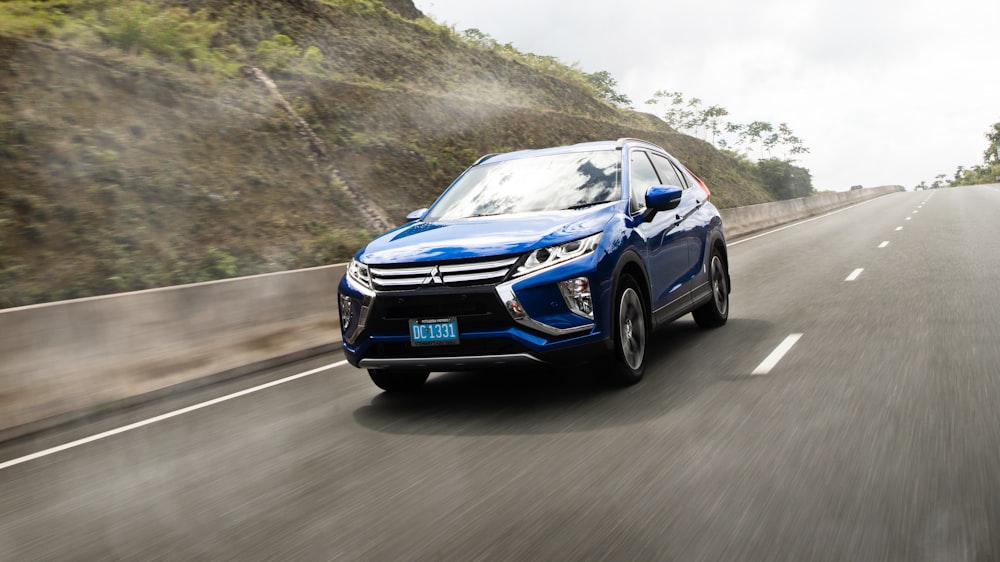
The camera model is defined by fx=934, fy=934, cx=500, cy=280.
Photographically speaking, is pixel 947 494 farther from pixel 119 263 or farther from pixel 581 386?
pixel 119 263

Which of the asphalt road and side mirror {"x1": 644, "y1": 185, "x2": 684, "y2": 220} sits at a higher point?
side mirror {"x1": 644, "y1": 185, "x2": 684, "y2": 220}

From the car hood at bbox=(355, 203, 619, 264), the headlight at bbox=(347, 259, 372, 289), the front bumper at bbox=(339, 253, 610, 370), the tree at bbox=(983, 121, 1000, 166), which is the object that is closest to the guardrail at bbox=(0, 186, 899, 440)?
the headlight at bbox=(347, 259, 372, 289)

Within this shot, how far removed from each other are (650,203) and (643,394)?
155 cm

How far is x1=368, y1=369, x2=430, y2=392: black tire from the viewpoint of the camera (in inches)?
282

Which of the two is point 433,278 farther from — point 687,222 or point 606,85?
point 606,85

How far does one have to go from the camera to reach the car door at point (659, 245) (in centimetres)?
729

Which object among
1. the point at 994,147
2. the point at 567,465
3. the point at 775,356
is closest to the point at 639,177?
the point at 775,356

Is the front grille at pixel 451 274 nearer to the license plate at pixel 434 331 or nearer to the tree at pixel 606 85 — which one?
the license plate at pixel 434 331

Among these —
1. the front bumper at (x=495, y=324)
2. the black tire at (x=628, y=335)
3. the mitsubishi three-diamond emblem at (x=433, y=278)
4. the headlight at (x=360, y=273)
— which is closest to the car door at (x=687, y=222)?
the black tire at (x=628, y=335)

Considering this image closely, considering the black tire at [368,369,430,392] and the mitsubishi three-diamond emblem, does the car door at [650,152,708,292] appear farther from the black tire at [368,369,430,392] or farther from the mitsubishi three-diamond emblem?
the mitsubishi three-diamond emblem

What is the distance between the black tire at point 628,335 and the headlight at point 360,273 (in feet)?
5.51

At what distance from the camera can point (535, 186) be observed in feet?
24.2

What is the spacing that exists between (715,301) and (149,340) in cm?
544

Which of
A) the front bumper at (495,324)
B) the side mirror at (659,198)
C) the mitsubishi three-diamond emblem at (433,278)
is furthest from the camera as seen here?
the side mirror at (659,198)
